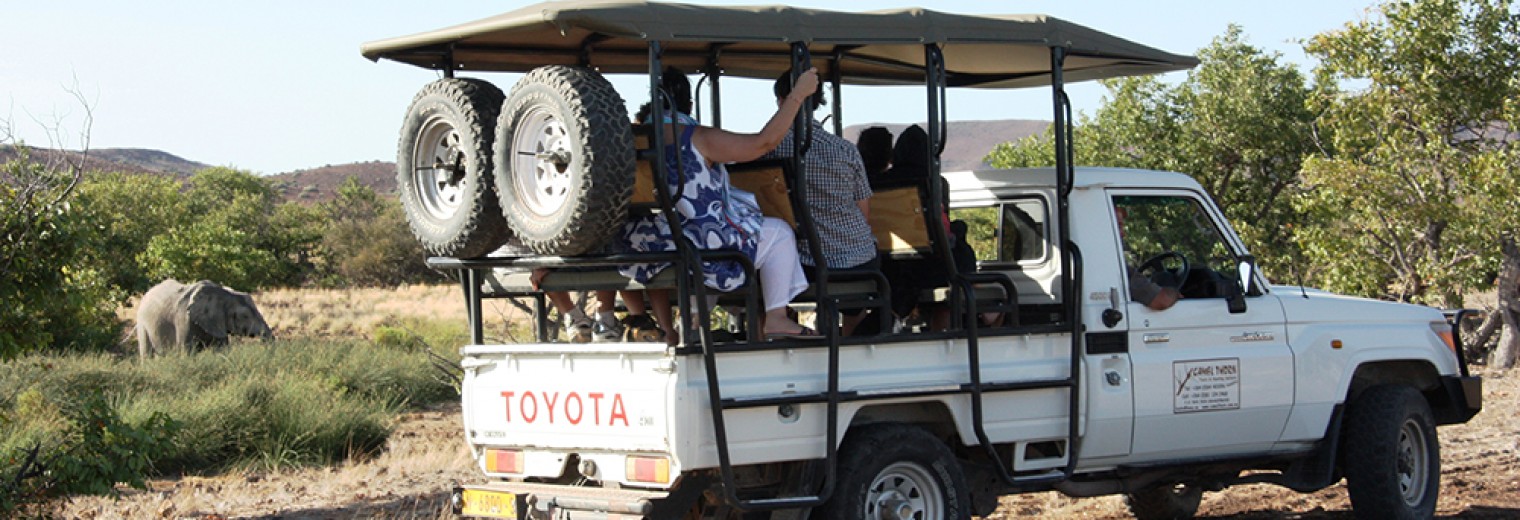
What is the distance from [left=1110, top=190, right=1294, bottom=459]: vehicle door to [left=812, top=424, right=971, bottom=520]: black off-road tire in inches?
46.8

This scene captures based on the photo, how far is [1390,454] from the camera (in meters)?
8.08

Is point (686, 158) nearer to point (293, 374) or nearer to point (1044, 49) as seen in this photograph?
point (1044, 49)

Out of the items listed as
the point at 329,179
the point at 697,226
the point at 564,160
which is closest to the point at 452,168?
the point at 564,160

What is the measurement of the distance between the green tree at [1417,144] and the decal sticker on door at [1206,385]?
8.72 m

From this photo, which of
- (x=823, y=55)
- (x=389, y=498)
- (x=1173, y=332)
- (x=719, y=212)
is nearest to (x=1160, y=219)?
(x=1173, y=332)

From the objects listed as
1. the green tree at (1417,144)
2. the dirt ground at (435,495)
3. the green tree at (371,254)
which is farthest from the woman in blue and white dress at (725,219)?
the green tree at (371,254)

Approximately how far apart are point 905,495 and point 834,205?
1.28 meters

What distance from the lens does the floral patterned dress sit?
618 centimetres

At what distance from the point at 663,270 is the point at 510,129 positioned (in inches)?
31.1

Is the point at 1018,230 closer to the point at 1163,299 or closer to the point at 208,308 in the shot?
the point at 1163,299

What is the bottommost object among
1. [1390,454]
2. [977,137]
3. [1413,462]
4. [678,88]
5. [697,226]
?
[1413,462]

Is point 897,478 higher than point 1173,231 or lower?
lower

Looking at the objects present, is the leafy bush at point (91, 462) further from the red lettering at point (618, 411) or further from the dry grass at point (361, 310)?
the dry grass at point (361, 310)

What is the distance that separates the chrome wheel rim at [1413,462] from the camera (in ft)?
27.3
